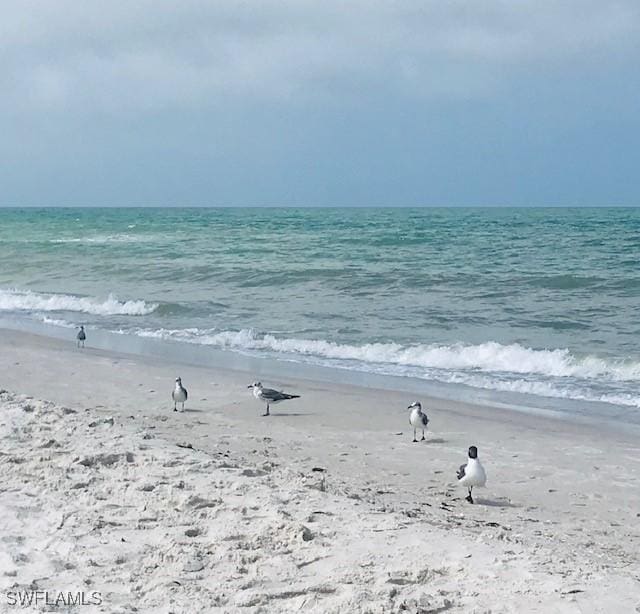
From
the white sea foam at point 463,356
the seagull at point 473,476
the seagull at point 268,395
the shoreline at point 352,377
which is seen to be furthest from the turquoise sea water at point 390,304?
the seagull at point 473,476

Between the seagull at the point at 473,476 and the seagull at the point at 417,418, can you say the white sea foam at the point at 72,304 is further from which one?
the seagull at the point at 473,476

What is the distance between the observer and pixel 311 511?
5090 millimetres

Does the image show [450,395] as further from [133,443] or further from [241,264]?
[241,264]

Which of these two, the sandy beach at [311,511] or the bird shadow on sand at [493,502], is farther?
the bird shadow on sand at [493,502]

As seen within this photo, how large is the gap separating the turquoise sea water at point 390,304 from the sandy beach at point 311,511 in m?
3.21

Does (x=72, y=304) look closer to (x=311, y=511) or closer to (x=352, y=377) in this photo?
(x=352, y=377)

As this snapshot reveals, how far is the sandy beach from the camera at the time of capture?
4.09 meters

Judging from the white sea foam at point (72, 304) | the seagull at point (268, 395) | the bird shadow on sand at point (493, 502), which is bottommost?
the white sea foam at point (72, 304)

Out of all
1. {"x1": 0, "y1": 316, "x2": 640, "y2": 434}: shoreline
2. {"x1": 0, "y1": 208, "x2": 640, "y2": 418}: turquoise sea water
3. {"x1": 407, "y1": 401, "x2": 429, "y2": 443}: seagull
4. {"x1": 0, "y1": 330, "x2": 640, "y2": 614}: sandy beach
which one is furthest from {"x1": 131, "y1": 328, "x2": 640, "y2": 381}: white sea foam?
{"x1": 407, "y1": 401, "x2": 429, "y2": 443}: seagull

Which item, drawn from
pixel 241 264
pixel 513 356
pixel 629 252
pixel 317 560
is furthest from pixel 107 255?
pixel 317 560

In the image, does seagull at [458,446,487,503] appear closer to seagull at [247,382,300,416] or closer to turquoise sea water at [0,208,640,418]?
seagull at [247,382,300,416]

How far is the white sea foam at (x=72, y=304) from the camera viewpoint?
19.6 metres

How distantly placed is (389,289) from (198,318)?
545 centimetres

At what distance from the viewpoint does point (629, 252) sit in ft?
97.1
